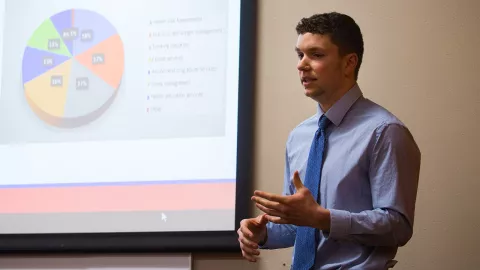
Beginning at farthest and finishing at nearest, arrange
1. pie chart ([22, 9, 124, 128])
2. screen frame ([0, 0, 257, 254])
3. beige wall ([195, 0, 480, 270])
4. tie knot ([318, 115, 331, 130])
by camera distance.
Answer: pie chart ([22, 9, 124, 128]), screen frame ([0, 0, 257, 254]), beige wall ([195, 0, 480, 270]), tie knot ([318, 115, 331, 130])

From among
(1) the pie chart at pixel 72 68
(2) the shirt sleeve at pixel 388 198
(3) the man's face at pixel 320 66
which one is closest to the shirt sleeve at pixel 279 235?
(2) the shirt sleeve at pixel 388 198

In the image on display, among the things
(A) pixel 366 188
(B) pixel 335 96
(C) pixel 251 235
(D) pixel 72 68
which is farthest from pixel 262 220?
(D) pixel 72 68

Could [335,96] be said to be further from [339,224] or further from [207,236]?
[207,236]

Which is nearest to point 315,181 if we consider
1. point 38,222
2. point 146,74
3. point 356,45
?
point 356,45

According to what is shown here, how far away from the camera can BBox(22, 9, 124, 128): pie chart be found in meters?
2.71

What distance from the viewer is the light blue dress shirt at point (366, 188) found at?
5.53ft

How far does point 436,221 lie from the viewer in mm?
2281

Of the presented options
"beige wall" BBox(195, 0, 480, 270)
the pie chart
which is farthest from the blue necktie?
the pie chart

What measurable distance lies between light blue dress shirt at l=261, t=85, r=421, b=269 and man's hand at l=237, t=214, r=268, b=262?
16 centimetres

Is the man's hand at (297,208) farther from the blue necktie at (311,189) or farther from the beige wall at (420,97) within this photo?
the beige wall at (420,97)

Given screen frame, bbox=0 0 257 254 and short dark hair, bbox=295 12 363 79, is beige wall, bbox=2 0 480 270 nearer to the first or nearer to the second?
screen frame, bbox=0 0 257 254

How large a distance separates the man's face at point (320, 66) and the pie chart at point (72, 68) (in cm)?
103

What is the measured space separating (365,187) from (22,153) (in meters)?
1.51

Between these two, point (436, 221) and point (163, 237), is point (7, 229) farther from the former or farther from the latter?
point (436, 221)
